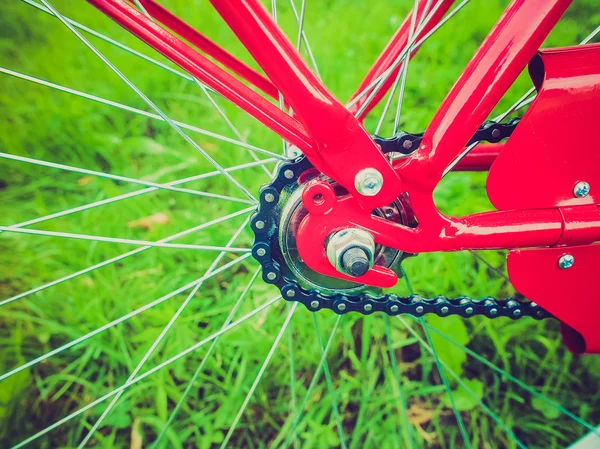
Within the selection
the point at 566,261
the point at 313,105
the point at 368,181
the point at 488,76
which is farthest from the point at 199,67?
the point at 566,261

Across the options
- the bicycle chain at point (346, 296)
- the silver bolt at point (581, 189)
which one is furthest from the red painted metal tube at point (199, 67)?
the silver bolt at point (581, 189)

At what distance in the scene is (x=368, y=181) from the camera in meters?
0.68

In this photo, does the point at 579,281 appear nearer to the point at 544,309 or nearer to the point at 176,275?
the point at 544,309

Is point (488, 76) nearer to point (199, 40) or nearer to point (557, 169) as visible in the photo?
point (557, 169)

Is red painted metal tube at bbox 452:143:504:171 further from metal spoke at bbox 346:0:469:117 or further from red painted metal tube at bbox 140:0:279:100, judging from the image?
red painted metal tube at bbox 140:0:279:100

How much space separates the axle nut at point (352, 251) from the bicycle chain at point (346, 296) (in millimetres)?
131

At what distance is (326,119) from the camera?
2.07 feet

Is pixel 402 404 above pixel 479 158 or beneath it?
beneath

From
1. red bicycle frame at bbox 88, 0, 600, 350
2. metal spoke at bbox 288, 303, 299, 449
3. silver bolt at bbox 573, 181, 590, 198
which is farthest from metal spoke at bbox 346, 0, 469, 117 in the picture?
metal spoke at bbox 288, 303, 299, 449

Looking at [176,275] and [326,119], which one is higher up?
[326,119]

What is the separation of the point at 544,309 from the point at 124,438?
3.29ft

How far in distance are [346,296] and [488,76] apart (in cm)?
45

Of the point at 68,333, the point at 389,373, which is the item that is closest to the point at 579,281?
the point at 389,373

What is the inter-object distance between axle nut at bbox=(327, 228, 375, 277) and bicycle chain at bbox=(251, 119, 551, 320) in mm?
131
